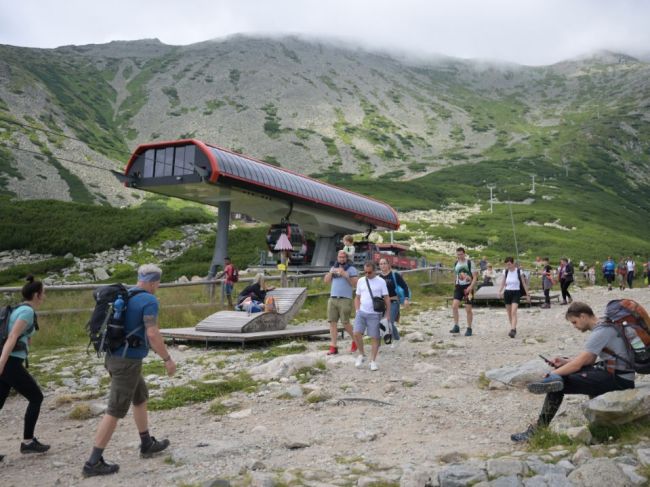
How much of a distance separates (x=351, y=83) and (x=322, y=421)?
555 ft

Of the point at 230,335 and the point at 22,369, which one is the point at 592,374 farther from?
the point at 230,335

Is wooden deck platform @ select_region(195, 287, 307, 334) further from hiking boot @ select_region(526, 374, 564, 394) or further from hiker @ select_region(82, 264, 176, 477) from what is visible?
hiking boot @ select_region(526, 374, 564, 394)

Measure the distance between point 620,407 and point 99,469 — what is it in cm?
459

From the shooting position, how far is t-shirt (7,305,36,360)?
19.4 ft

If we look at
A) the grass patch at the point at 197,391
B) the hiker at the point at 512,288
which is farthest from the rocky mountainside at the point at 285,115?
the grass patch at the point at 197,391

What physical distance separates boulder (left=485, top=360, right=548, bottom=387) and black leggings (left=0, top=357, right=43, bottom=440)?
5.49m

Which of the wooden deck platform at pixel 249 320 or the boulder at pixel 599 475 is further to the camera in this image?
the wooden deck platform at pixel 249 320

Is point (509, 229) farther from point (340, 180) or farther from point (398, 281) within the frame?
point (398, 281)

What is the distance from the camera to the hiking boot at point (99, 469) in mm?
5133

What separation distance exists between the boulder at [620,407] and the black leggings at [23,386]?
5.42 m

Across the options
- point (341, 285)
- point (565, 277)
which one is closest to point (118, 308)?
point (341, 285)

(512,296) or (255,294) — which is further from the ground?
(512,296)

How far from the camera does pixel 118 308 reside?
534cm

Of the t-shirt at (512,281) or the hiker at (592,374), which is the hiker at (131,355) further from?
the t-shirt at (512,281)
